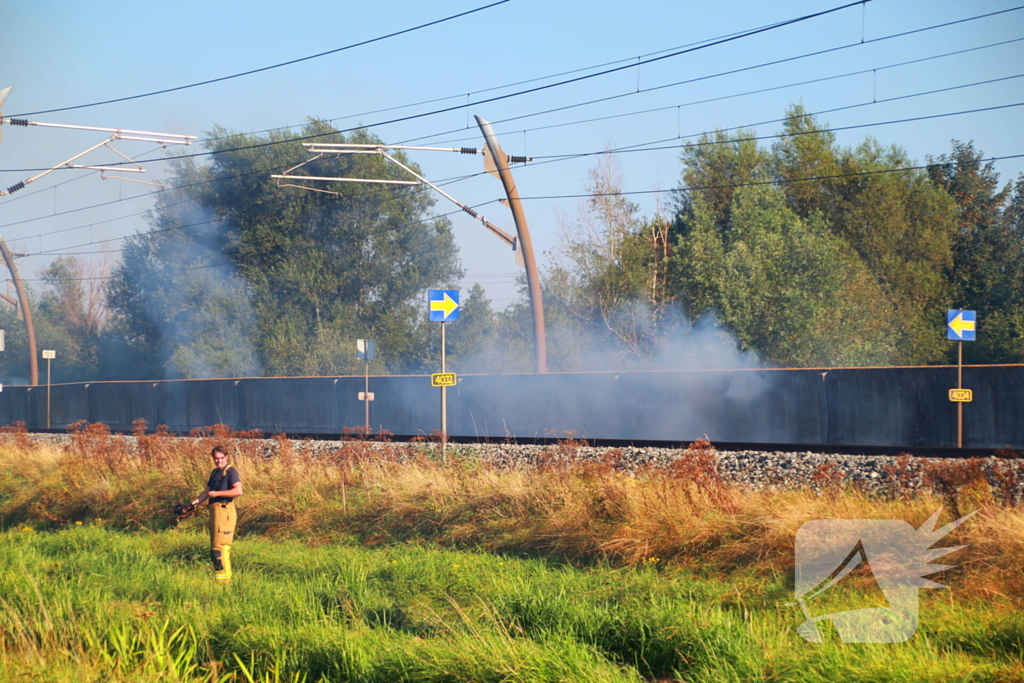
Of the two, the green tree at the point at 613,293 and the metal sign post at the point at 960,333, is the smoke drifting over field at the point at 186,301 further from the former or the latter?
the metal sign post at the point at 960,333

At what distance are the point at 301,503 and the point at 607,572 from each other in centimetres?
602

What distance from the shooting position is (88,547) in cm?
1239

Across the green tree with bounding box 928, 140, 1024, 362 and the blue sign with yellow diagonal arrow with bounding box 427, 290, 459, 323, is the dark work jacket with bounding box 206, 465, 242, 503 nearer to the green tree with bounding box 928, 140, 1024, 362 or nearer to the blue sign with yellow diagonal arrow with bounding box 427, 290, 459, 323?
the blue sign with yellow diagonal arrow with bounding box 427, 290, 459, 323

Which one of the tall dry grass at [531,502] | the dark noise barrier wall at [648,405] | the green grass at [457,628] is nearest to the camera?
the green grass at [457,628]

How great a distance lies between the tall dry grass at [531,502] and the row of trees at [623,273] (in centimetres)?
2081

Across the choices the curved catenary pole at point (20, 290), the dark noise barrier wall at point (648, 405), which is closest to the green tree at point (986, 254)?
the dark noise barrier wall at point (648, 405)

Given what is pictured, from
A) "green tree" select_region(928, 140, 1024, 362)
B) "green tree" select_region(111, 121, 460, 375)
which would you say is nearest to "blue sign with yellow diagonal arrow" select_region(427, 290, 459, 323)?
"green tree" select_region(928, 140, 1024, 362)

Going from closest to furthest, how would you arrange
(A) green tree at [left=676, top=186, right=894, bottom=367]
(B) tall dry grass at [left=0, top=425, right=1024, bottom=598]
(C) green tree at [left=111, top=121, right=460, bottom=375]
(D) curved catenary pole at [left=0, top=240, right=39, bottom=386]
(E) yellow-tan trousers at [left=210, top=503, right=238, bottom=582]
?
(B) tall dry grass at [left=0, top=425, right=1024, bottom=598], (E) yellow-tan trousers at [left=210, top=503, right=238, bottom=582], (A) green tree at [left=676, top=186, right=894, bottom=367], (D) curved catenary pole at [left=0, top=240, right=39, bottom=386], (C) green tree at [left=111, top=121, right=460, bottom=375]

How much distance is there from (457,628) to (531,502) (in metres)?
4.22

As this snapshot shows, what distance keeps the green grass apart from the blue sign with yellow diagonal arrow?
567 centimetres

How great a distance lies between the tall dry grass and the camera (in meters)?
8.88

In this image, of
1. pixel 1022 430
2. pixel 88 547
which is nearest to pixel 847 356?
pixel 1022 430

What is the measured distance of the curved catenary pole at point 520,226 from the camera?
68.7ft

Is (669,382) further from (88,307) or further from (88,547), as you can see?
(88,307)
